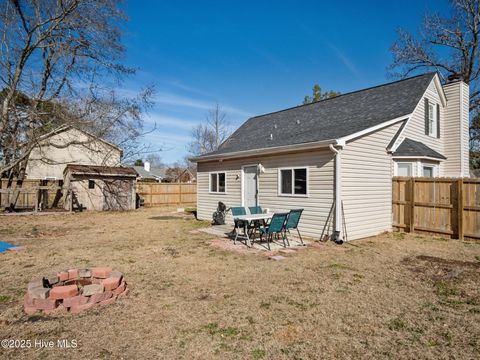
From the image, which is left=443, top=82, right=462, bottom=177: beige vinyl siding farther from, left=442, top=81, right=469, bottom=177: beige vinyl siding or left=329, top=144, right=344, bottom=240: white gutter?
left=329, top=144, right=344, bottom=240: white gutter

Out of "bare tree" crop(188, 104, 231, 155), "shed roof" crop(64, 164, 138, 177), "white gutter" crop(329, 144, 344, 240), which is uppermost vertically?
"bare tree" crop(188, 104, 231, 155)

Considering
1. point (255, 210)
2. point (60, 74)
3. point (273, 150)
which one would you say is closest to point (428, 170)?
point (273, 150)

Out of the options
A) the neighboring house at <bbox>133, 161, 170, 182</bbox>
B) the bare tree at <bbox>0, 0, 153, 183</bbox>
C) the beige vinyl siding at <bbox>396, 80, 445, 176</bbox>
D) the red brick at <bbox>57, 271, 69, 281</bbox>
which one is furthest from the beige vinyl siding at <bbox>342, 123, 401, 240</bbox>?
the neighboring house at <bbox>133, 161, 170, 182</bbox>

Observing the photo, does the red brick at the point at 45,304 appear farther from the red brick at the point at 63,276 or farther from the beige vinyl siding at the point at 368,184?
the beige vinyl siding at the point at 368,184

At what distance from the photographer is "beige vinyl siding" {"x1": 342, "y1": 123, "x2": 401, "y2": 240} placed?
27.6ft

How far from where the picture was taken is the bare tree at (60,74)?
1336cm

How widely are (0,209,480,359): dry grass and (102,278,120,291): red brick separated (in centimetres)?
24

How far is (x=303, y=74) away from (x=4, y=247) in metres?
20.1

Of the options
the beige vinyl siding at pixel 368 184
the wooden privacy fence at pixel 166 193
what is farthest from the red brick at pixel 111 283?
the wooden privacy fence at pixel 166 193

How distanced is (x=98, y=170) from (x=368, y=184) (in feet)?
54.9

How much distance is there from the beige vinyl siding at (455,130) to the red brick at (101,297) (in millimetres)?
14403

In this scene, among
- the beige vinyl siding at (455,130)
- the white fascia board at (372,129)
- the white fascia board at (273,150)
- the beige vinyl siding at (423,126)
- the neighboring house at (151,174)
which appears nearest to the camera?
the white fascia board at (372,129)

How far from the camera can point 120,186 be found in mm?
19781

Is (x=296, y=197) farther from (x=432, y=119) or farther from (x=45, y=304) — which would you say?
(x=432, y=119)
